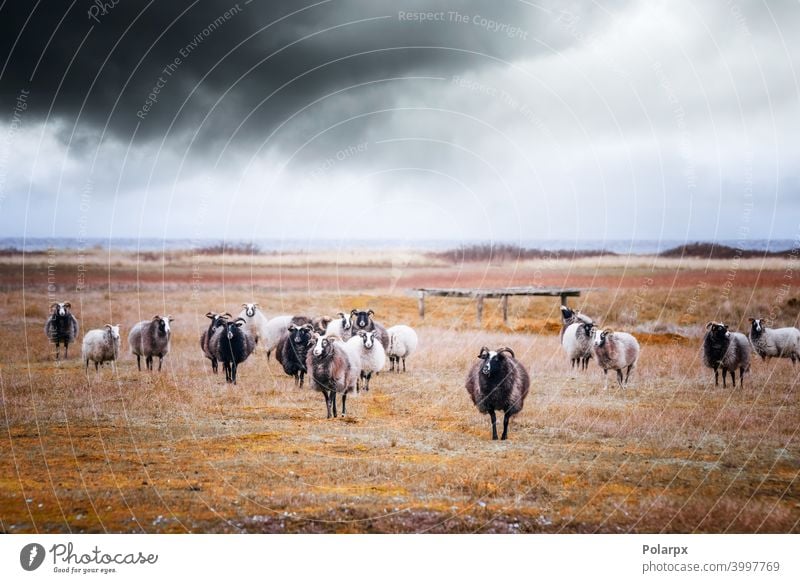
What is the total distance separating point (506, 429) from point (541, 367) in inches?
298

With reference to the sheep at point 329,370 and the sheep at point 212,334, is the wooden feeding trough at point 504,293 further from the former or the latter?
the sheep at point 329,370

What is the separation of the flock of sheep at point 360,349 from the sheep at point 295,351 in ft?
0.09

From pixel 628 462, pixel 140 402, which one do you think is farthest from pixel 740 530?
pixel 140 402

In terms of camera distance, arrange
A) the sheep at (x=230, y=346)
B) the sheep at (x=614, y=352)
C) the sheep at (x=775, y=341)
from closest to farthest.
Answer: the sheep at (x=230, y=346)
the sheep at (x=614, y=352)
the sheep at (x=775, y=341)

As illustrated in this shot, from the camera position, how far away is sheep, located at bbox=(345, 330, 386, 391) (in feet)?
52.2

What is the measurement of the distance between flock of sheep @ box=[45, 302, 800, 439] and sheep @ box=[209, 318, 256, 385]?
0.03 meters

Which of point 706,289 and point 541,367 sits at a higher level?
point 706,289

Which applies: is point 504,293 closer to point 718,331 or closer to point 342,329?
point 342,329

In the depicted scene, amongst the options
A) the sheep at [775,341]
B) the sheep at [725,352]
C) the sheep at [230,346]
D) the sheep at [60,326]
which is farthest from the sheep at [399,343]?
the sheep at [60,326]

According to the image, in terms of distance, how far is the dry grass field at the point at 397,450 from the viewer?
915 cm

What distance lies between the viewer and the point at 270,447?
11492 mm

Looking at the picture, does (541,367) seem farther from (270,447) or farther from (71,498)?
(71,498)

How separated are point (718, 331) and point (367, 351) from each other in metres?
9.56

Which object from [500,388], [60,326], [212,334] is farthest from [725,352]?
[60,326]
